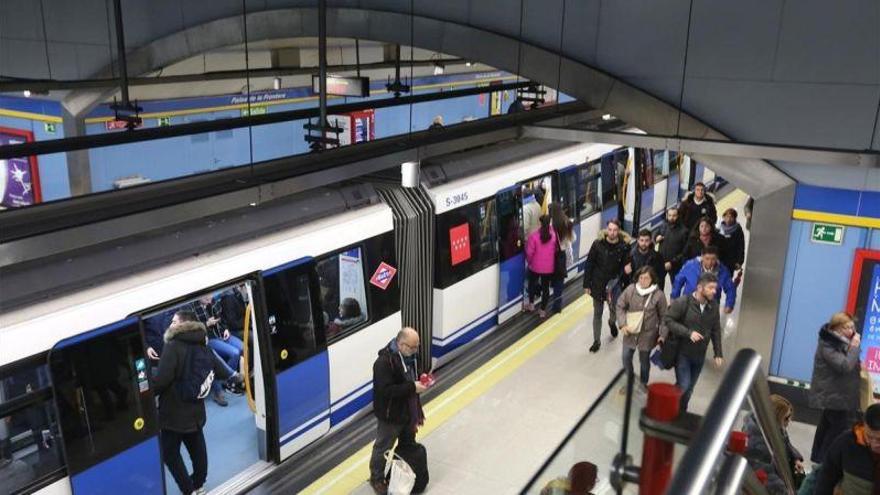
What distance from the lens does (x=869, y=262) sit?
7.81m

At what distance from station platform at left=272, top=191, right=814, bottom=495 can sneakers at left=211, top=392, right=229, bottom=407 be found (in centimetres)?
178

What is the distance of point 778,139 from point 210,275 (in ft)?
18.9

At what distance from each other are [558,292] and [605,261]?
5.10 feet

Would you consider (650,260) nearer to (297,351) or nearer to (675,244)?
(675,244)

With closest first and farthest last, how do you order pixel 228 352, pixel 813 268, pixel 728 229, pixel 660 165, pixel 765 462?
1. pixel 765 462
2. pixel 813 268
3. pixel 228 352
4. pixel 728 229
5. pixel 660 165

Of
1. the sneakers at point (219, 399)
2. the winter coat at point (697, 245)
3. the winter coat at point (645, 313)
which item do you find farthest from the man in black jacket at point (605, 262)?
the sneakers at point (219, 399)

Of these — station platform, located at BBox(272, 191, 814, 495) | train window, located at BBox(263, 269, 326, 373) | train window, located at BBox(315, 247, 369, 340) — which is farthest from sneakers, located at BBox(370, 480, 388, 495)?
train window, located at BBox(315, 247, 369, 340)

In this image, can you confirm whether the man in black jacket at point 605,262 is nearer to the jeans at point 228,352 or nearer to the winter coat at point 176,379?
the jeans at point 228,352

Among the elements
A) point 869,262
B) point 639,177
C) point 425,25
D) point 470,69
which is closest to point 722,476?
point 869,262

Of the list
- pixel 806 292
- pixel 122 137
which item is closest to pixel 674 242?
pixel 806 292

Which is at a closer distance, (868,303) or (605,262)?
(868,303)

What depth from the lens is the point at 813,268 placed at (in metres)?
8.11

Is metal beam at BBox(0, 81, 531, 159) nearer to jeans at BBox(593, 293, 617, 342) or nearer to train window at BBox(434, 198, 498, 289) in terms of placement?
train window at BBox(434, 198, 498, 289)

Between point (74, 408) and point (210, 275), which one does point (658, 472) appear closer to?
point (74, 408)
